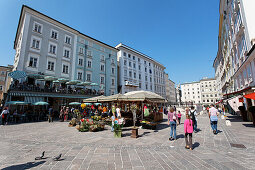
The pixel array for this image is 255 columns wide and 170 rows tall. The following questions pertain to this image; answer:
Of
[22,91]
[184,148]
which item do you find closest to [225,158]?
[184,148]

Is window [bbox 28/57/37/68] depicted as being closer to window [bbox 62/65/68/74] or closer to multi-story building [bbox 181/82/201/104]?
window [bbox 62/65/68/74]

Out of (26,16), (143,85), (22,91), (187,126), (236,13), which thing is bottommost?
(187,126)

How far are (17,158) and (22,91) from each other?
15175 millimetres

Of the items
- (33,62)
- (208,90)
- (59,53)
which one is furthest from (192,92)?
(33,62)

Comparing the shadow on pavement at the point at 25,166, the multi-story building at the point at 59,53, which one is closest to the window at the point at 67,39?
the multi-story building at the point at 59,53

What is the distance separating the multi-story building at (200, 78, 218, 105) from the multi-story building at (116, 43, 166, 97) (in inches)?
1542

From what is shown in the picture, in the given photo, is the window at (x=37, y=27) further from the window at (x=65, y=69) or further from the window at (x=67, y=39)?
the window at (x=65, y=69)

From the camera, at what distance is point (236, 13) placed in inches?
586

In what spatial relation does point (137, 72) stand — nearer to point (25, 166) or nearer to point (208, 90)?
point (25, 166)

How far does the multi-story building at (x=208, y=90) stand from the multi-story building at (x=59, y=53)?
67.1m

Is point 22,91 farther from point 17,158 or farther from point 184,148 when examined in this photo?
point 184,148

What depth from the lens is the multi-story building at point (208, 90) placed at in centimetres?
7132

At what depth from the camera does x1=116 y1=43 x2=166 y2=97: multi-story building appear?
114 ft

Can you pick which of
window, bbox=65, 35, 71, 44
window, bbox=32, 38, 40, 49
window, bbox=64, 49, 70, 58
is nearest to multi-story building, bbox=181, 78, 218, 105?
window, bbox=64, 49, 70, 58
